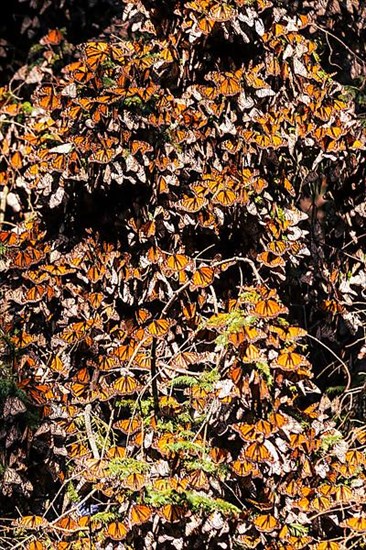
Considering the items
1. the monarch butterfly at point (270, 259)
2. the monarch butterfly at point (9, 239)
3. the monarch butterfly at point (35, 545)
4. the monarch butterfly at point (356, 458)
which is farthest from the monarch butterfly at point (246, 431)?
the monarch butterfly at point (9, 239)

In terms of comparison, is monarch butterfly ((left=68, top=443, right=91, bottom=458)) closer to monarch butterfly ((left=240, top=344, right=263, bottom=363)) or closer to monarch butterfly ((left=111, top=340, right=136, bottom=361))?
monarch butterfly ((left=111, top=340, right=136, bottom=361))

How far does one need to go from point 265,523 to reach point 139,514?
367mm

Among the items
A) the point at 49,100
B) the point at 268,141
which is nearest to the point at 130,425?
the point at 268,141

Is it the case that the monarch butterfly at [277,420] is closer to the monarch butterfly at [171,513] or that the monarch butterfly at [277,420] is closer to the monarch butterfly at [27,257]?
the monarch butterfly at [171,513]

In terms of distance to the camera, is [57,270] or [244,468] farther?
[57,270]

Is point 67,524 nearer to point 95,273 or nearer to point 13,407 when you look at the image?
point 13,407

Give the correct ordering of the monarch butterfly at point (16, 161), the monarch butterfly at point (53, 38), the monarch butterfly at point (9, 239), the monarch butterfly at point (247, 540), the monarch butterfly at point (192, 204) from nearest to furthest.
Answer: the monarch butterfly at point (247, 540) < the monarch butterfly at point (192, 204) < the monarch butterfly at point (9, 239) < the monarch butterfly at point (16, 161) < the monarch butterfly at point (53, 38)

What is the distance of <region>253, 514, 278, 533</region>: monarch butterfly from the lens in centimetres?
225

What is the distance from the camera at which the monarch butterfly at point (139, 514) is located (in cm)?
208

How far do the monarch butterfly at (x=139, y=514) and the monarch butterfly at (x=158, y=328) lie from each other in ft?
1.47

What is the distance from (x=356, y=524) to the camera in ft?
7.51

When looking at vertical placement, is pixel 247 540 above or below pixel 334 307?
below

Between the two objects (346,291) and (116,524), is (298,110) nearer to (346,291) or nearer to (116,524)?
(346,291)

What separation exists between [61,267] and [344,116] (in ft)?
3.01
